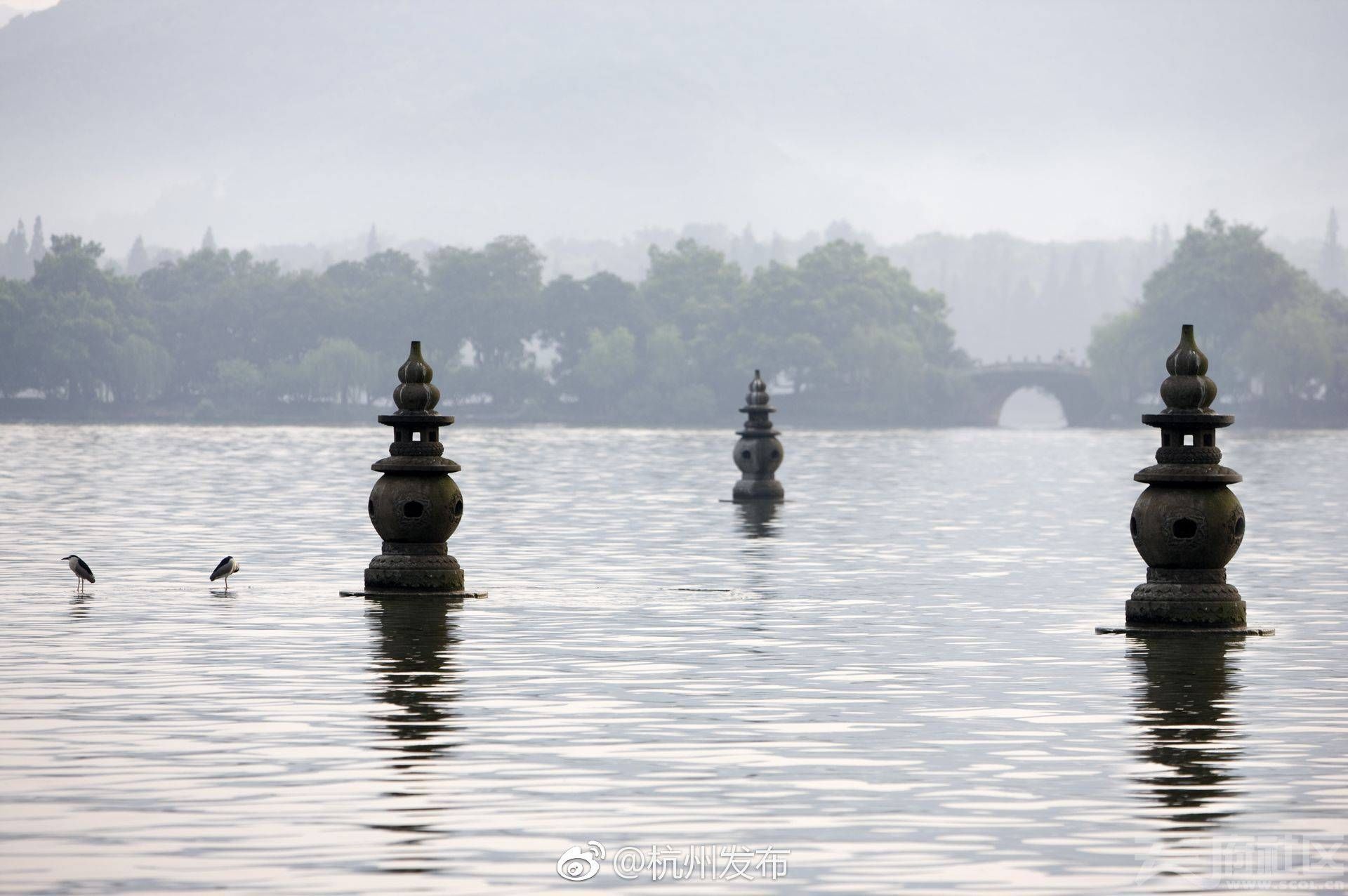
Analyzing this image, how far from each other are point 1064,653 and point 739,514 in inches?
1030

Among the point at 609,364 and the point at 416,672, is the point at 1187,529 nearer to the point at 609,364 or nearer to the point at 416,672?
the point at 416,672

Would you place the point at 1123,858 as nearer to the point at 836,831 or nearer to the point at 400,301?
the point at 836,831

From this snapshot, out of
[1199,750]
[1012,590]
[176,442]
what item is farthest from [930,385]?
[1199,750]

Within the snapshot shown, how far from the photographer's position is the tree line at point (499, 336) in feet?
557

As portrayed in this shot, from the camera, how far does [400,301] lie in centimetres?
18600

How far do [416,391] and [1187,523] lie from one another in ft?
27.7

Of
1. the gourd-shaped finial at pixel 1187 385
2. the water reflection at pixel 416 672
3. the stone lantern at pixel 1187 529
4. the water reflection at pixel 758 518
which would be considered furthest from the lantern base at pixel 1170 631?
the water reflection at pixel 758 518

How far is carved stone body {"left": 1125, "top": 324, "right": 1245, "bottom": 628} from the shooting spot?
22.7 metres

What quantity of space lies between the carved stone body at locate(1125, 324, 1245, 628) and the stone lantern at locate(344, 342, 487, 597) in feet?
24.1

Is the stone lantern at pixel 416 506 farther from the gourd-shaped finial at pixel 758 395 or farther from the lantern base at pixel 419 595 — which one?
the gourd-shaped finial at pixel 758 395

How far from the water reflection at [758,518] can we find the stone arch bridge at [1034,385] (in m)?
132

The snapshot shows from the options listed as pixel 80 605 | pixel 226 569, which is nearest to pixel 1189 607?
pixel 226 569

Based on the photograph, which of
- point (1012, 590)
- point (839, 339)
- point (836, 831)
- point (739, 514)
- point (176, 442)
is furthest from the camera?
point (839, 339)

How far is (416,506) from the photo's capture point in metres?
25.9
